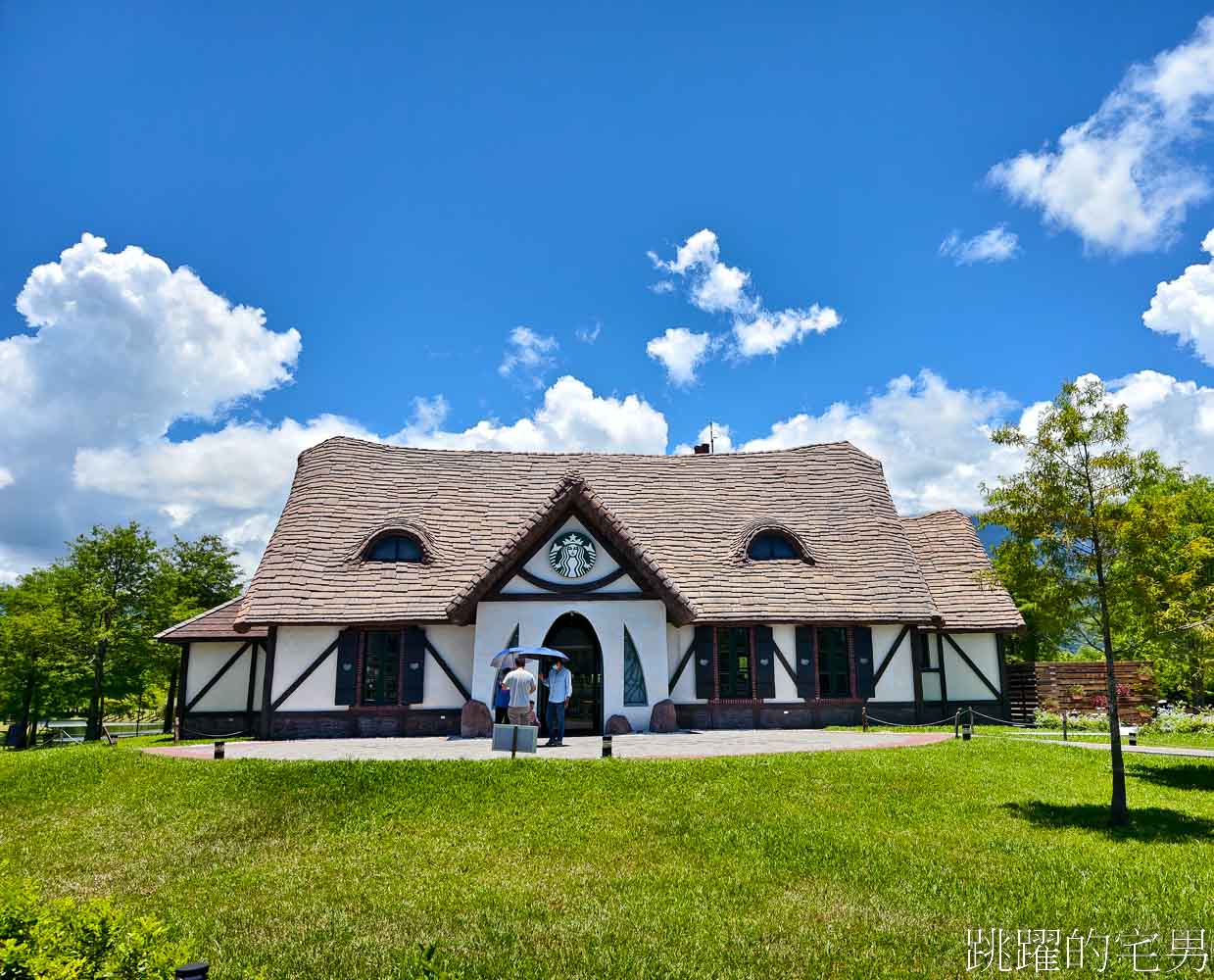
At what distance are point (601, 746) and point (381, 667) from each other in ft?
23.4

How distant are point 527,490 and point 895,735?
13.3 m

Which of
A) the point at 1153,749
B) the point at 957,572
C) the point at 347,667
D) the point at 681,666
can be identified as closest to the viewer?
the point at 1153,749

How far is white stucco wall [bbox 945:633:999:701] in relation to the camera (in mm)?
23812

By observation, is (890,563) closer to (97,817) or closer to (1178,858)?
(1178,858)

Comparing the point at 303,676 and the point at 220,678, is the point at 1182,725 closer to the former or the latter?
the point at 303,676

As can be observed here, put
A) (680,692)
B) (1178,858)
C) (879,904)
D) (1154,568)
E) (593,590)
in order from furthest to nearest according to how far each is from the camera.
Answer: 1. (680,692)
2. (593,590)
3. (1154,568)
4. (1178,858)
5. (879,904)

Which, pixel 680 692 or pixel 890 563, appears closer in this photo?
pixel 680 692

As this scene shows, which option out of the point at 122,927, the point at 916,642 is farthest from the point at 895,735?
the point at 122,927

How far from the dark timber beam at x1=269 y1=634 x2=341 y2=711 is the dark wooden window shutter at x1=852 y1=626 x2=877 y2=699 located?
46.0ft

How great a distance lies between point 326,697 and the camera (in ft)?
67.0

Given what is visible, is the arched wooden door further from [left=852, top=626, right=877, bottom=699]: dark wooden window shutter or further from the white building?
[left=852, top=626, right=877, bottom=699]: dark wooden window shutter

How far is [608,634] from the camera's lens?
19906mm

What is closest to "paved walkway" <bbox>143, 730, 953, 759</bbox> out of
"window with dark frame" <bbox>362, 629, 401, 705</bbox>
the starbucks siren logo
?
"window with dark frame" <bbox>362, 629, 401, 705</bbox>

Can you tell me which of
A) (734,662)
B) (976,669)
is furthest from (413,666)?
(976,669)
